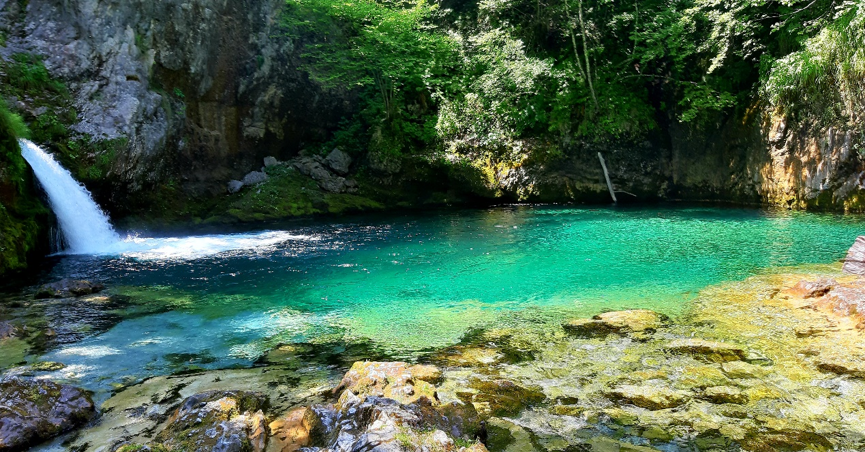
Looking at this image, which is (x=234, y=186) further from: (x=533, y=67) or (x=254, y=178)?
(x=533, y=67)

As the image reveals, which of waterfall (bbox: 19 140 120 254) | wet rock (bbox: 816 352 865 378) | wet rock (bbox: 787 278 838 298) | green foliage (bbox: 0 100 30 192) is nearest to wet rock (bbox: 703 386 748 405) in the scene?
wet rock (bbox: 816 352 865 378)

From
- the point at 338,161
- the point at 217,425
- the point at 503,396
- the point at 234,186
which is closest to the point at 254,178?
the point at 234,186

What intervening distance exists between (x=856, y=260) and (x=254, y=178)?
1583 centimetres

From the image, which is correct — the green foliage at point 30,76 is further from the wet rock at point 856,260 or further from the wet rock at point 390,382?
the wet rock at point 856,260

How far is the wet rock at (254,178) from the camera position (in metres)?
17.2

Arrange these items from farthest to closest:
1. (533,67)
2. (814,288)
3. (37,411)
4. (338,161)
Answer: (338,161)
(533,67)
(814,288)
(37,411)

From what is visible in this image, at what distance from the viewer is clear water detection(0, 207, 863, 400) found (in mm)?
5574

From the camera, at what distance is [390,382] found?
376cm

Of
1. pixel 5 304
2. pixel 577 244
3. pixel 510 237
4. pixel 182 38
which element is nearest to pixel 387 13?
pixel 182 38

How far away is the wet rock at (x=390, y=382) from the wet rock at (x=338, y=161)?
14.9m

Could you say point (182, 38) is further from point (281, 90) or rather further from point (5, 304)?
point (5, 304)

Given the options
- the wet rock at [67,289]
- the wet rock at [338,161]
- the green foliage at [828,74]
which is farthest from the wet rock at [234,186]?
the green foliage at [828,74]

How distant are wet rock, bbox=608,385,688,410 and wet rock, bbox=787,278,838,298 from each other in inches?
133

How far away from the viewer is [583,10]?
58.2 ft
